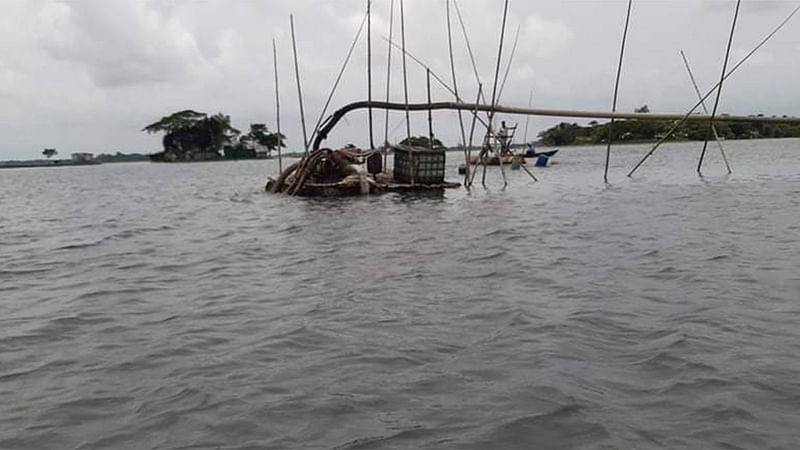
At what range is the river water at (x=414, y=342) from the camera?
3963 mm

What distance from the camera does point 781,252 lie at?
9.48 meters

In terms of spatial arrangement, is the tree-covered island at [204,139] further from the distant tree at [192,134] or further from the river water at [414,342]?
the river water at [414,342]

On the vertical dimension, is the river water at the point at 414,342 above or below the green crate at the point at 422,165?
below

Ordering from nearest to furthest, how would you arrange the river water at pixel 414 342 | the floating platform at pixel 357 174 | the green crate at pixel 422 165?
the river water at pixel 414 342
the floating platform at pixel 357 174
the green crate at pixel 422 165

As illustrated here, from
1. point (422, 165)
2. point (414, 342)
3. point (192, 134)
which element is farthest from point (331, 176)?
point (192, 134)

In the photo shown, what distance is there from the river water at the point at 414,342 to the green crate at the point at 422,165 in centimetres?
1434

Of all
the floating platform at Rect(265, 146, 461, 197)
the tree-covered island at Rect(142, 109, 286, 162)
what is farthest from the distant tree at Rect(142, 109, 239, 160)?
the floating platform at Rect(265, 146, 461, 197)

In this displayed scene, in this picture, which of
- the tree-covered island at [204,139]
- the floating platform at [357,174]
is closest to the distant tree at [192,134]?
the tree-covered island at [204,139]

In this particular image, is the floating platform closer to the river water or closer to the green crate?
the green crate

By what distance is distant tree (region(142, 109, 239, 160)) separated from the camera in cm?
12469

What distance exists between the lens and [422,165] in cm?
2714

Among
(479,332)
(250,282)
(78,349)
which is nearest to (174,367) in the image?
(78,349)

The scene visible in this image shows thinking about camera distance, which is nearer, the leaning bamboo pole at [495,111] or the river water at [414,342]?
the river water at [414,342]

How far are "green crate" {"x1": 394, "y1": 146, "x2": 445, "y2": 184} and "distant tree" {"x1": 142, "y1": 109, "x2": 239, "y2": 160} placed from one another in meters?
107
